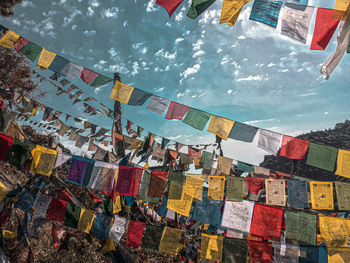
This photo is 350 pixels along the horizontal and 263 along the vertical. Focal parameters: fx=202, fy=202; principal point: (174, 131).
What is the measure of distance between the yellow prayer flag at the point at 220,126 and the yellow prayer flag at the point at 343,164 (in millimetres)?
3090

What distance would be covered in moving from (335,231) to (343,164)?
1811 millimetres

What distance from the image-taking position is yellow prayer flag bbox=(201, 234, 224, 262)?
224 inches

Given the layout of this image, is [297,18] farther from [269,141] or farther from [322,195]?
[322,195]

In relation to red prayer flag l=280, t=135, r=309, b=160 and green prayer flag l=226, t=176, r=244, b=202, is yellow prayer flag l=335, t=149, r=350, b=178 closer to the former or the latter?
red prayer flag l=280, t=135, r=309, b=160

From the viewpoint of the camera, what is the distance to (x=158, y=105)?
7.03 metres

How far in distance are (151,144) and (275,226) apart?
605cm

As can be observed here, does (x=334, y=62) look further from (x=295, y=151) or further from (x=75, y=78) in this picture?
(x=75, y=78)

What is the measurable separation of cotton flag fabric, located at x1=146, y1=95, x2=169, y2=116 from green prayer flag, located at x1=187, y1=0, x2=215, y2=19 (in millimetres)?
3445

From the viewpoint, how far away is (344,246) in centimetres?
516

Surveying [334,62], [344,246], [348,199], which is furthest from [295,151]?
[334,62]

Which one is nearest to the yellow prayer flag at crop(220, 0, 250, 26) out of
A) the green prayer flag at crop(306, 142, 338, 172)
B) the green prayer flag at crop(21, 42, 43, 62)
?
the green prayer flag at crop(306, 142, 338, 172)

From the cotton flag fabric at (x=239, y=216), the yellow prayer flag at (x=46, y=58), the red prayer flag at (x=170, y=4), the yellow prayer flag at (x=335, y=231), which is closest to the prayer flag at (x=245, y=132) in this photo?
the cotton flag fabric at (x=239, y=216)

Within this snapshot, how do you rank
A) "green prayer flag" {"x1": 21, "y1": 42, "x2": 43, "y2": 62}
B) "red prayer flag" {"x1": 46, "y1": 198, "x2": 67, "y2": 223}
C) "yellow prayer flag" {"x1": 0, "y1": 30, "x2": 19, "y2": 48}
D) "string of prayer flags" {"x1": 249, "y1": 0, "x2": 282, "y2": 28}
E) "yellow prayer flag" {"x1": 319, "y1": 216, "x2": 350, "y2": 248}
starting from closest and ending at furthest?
1. "string of prayer flags" {"x1": 249, "y1": 0, "x2": 282, "y2": 28}
2. "yellow prayer flag" {"x1": 319, "y1": 216, "x2": 350, "y2": 248}
3. "red prayer flag" {"x1": 46, "y1": 198, "x2": 67, "y2": 223}
4. "yellow prayer flag" {"x1": 0, "y1": 30, "x2": 19, "y2": 48}
5. "green prayer flag" {"x1": 21, "y1": 42, "x2": 43, "y2": 62}

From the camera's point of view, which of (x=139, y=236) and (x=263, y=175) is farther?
(x=263, y=175)
